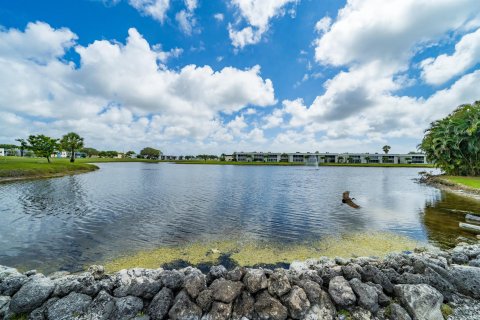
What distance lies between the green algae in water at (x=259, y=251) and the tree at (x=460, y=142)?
4119 centimetres

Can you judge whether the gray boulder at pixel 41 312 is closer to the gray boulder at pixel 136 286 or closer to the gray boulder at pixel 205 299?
the gray boulder at pixel 136 286

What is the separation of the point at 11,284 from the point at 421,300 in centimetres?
1125

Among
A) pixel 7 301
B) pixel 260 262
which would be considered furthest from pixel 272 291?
pixel 7 301

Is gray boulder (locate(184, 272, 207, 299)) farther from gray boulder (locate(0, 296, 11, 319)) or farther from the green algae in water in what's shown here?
gray boulder (locate(0, 296, 11, 319))

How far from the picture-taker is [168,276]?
20.5ft

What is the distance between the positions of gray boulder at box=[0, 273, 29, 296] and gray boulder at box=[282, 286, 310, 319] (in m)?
7.60

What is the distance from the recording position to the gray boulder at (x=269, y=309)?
→ 17.6ft

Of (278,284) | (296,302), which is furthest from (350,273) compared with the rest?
(278,284)

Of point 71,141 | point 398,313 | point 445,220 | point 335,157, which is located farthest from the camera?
point 335,157

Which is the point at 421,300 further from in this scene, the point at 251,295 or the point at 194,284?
the point at 194,284

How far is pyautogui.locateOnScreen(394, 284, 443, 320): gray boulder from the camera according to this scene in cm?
525

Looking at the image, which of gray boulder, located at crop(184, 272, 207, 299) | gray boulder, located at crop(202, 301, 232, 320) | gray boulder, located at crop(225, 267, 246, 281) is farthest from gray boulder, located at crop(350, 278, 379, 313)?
gray boulder, located at crop(184, 272, 207, 299)

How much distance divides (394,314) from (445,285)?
219 cm

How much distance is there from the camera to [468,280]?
6227 mm
